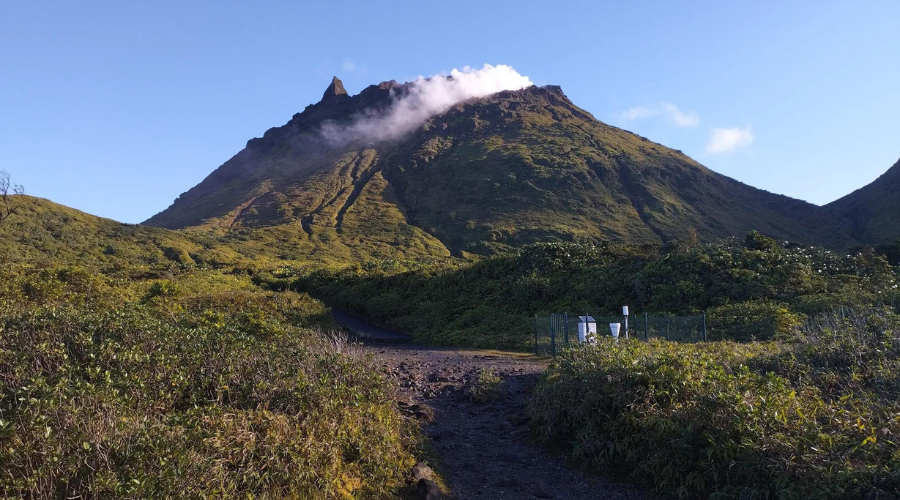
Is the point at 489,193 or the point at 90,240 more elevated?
the point at 489,193

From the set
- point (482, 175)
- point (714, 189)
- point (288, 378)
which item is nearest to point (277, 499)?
point (288, 378)

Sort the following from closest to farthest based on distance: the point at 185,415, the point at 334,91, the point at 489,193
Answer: the point at 185,415, the point at 489,193, the point at 334,91

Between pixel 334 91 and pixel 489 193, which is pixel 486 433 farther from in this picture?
pixel 334 91

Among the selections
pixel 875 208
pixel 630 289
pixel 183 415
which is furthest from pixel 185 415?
pixel 875 208

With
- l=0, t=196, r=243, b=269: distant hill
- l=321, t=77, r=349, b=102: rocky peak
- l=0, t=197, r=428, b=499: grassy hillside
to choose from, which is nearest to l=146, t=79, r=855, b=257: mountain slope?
l=0, t=196, r=243, b=269: distant hill

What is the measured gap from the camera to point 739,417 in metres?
5.42

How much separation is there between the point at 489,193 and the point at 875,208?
55.3 m

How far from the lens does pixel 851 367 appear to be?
725cm

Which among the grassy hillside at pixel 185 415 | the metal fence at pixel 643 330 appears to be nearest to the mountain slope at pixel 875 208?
the metal fence at pixel 643 330

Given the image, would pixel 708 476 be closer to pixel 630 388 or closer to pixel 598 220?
pixel 630 388

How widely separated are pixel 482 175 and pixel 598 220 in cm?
2454

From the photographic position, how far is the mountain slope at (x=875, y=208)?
6562 centimetres

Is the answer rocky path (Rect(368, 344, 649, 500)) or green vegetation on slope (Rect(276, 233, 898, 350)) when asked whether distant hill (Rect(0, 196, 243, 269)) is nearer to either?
green vegetation on slope (Rect(276, 233, 898, 350))

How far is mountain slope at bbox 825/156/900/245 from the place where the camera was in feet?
215
